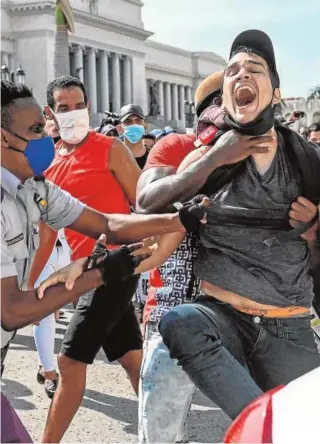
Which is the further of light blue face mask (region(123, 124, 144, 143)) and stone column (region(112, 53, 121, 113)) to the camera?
stone column (region(112, 53, 121, 113))

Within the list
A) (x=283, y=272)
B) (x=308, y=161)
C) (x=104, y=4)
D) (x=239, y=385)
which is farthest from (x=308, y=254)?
(x=104, y=4)

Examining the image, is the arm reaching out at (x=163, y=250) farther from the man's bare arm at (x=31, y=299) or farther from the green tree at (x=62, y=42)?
the green tree at (x=62, y=42)

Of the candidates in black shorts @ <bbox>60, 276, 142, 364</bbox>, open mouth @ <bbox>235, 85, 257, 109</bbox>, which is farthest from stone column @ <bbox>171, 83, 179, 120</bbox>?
open mouth @ <bbox>235, 85, 257, 109</bbox>

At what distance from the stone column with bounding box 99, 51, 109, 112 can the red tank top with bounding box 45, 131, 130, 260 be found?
72610 mm

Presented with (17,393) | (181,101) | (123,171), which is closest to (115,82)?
(181,101)

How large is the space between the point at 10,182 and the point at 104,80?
75.6 m

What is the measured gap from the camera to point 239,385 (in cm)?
271

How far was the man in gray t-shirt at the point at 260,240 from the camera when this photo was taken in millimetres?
2936

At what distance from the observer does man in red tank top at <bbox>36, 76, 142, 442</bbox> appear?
3.96 m

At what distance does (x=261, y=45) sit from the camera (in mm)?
3018

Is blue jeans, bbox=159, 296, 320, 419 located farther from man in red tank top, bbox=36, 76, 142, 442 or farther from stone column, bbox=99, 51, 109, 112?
stone column, bbox=99, 51, 109, 112

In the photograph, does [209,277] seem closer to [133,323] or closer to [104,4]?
[133,323]

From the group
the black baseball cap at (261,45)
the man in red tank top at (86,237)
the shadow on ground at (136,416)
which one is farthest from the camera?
the shadow on ground at (136,416)

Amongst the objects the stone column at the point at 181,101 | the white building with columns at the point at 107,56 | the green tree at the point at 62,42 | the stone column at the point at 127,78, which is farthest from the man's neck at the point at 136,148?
the stone column at the point at 181,101
